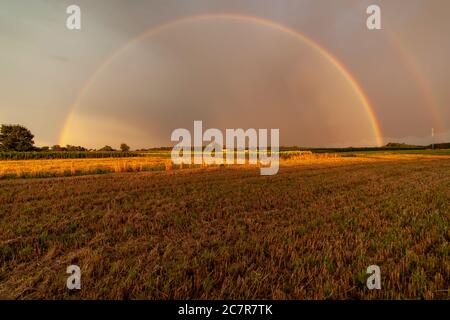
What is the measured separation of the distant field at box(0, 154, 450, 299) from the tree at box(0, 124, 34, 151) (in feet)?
357

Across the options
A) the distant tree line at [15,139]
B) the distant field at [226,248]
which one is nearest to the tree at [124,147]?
the distant tree line at [15,139]

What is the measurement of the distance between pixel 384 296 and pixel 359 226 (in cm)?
344

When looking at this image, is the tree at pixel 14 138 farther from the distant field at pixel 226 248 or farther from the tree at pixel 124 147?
the distant field at pixel 226 248

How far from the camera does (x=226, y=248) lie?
4.69 metres

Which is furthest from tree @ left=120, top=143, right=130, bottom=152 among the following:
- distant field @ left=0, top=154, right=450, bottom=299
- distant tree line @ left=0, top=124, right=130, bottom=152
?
distant field @ left=0, top=154, right=450, bottom=299

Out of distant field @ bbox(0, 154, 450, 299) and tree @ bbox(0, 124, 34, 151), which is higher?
tree @ bbox(0, 124, 34, 151)

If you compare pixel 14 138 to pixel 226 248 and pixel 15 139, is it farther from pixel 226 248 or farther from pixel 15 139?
pixel 226 248

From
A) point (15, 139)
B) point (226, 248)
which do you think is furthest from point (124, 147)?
point (226, 248)

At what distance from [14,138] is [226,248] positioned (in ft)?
390

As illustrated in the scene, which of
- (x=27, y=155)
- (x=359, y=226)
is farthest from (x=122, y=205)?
(x=27, y=155)

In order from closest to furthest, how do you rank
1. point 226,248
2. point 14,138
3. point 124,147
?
point 226,248 → point 14,138 → point 124,147

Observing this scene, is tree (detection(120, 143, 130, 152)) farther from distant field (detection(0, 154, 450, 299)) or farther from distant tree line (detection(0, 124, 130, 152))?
distant field (detection(0, 154, 450, 299))

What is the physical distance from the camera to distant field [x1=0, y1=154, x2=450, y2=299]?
3.30m

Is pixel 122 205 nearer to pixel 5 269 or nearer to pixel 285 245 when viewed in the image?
pixel 5 269
